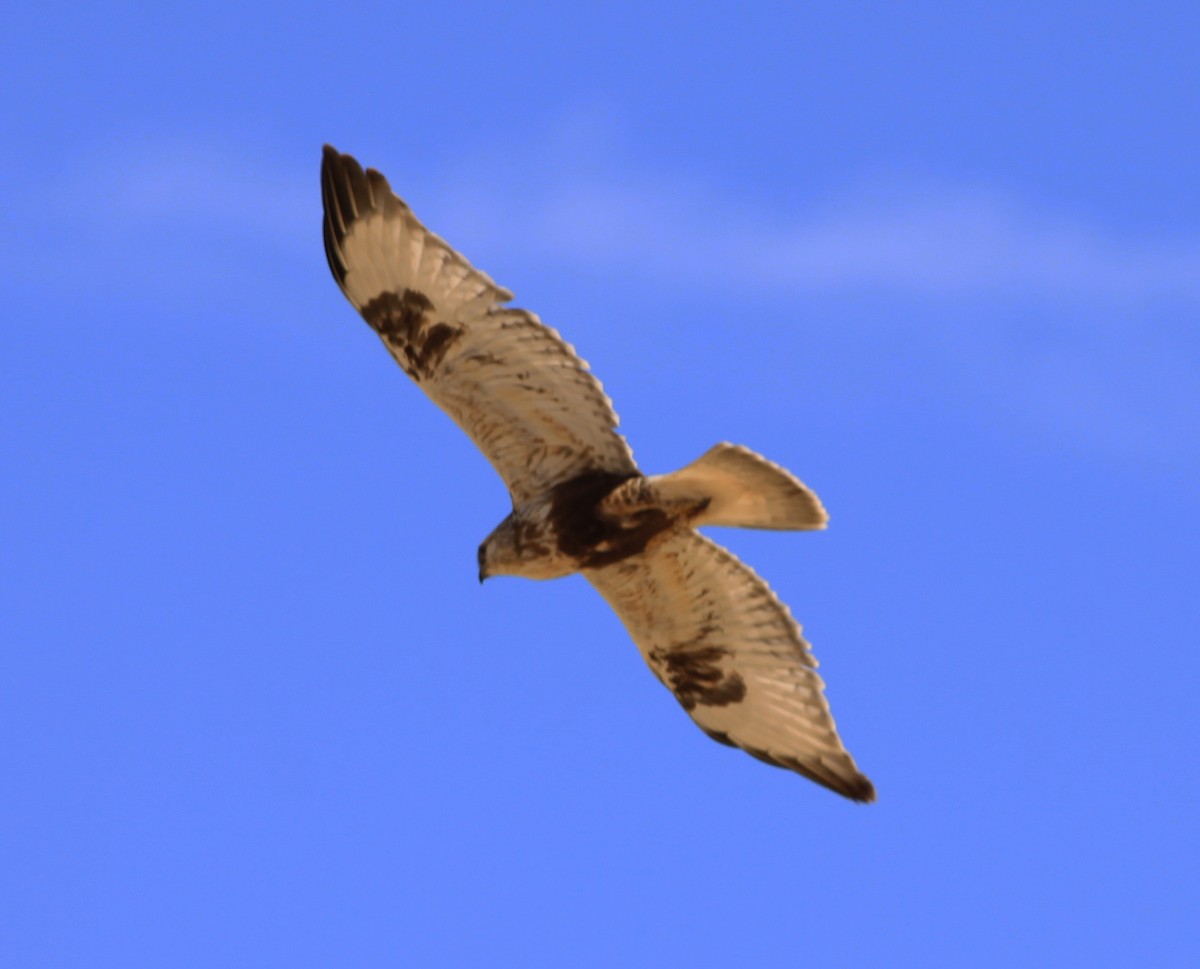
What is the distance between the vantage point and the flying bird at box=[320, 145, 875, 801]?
31.8ft

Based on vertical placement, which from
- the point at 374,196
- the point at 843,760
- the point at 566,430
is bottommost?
the point at 843,760

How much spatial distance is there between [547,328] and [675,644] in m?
2.00

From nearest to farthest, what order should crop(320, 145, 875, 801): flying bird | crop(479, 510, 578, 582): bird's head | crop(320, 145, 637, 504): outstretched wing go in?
1. crop(320, 145, 875, 801): flying bird
2. crop(320, 145, 637, 504): outstretched wing
3. crop(479, 510, 578, 582): bird's head

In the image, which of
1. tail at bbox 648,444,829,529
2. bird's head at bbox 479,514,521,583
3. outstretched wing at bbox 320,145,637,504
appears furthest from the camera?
bird's head at bbox 479,514,521,583

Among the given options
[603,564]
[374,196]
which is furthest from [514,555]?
[374,196]

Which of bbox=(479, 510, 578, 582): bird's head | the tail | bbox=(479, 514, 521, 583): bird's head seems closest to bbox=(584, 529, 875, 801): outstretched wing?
bbox=(479, 510, 578, 582): bird's head

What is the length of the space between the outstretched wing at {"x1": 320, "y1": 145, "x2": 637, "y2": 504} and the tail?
0.51 m

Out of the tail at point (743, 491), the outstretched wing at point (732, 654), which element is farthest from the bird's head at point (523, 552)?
the tail at point (743, 491)

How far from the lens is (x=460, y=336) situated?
988cm

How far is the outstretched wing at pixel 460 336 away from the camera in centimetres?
982

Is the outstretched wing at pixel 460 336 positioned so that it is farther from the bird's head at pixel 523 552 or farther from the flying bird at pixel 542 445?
the bird's head at pixel 523 552

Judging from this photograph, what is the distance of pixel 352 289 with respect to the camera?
10.0m

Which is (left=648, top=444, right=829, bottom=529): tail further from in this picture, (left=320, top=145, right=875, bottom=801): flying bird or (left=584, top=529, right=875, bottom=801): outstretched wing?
(left=584, top=529, right=875, bottom=801): outstretched wing

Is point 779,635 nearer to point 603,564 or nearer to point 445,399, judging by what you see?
point 603,564
